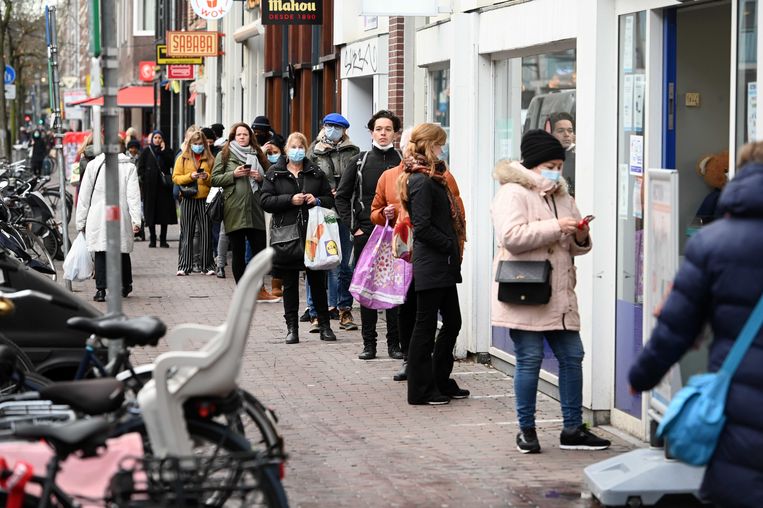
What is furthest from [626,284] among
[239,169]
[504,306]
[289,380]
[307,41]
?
[307,41]

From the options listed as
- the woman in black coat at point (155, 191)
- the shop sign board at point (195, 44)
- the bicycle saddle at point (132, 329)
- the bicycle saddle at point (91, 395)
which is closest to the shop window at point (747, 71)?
the bicycle saddle at point (132, 329)

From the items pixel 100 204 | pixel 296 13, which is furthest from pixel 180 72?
pixel 100 204

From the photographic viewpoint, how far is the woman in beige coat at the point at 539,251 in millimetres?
7789

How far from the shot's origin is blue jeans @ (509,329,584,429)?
7.97m

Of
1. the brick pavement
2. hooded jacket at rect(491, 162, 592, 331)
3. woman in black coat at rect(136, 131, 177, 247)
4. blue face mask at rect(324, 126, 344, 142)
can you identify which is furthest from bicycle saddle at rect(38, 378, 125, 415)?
woman in black coat at rect(136, 131, 177, 247)

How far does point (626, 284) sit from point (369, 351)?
3.50 metres

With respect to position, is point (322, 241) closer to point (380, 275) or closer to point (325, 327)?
point (325, 327)

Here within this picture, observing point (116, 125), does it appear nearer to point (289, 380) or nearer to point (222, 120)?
point (289, 380)

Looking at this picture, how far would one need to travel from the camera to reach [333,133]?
1380 cm

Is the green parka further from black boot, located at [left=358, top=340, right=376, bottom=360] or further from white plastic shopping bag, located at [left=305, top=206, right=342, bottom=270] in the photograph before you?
black boot, located at [left=358, top=340, right=376, bottom=360]

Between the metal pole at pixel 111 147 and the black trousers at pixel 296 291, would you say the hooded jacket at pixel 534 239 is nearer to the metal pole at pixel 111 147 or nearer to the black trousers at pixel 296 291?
the metal pole at pixel 111 147

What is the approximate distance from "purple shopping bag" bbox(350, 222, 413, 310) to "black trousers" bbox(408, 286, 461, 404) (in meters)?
1.01

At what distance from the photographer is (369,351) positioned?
1187 cm

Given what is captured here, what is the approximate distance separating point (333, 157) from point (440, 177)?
4.58 m
